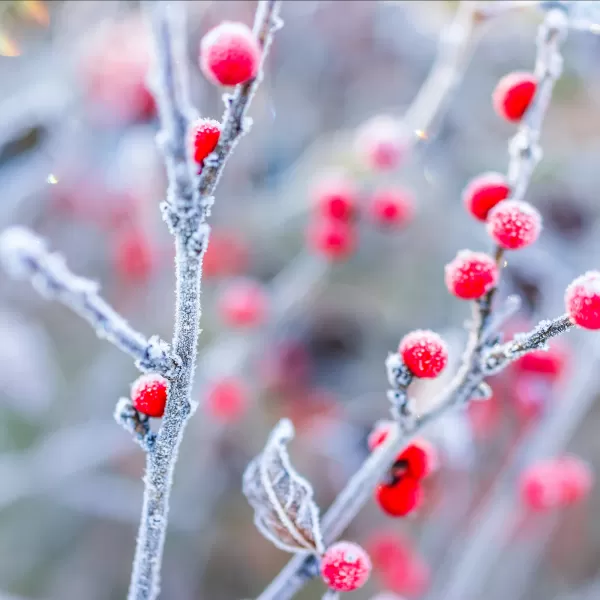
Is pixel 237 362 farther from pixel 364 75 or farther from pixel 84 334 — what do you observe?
pixel 364 75

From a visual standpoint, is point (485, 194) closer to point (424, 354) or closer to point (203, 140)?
point (424, 354)

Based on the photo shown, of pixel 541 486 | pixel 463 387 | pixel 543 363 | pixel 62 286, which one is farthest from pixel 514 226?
pixel 541 486

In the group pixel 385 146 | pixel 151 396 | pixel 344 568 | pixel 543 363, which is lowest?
pixel 344 568

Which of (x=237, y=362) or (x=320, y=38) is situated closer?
(x=237, y=362)

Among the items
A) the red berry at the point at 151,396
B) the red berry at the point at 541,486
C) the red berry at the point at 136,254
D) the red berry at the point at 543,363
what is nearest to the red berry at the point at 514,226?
the red berry at the point at 151,396

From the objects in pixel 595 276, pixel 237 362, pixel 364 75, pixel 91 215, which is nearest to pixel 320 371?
pixel 237 362
